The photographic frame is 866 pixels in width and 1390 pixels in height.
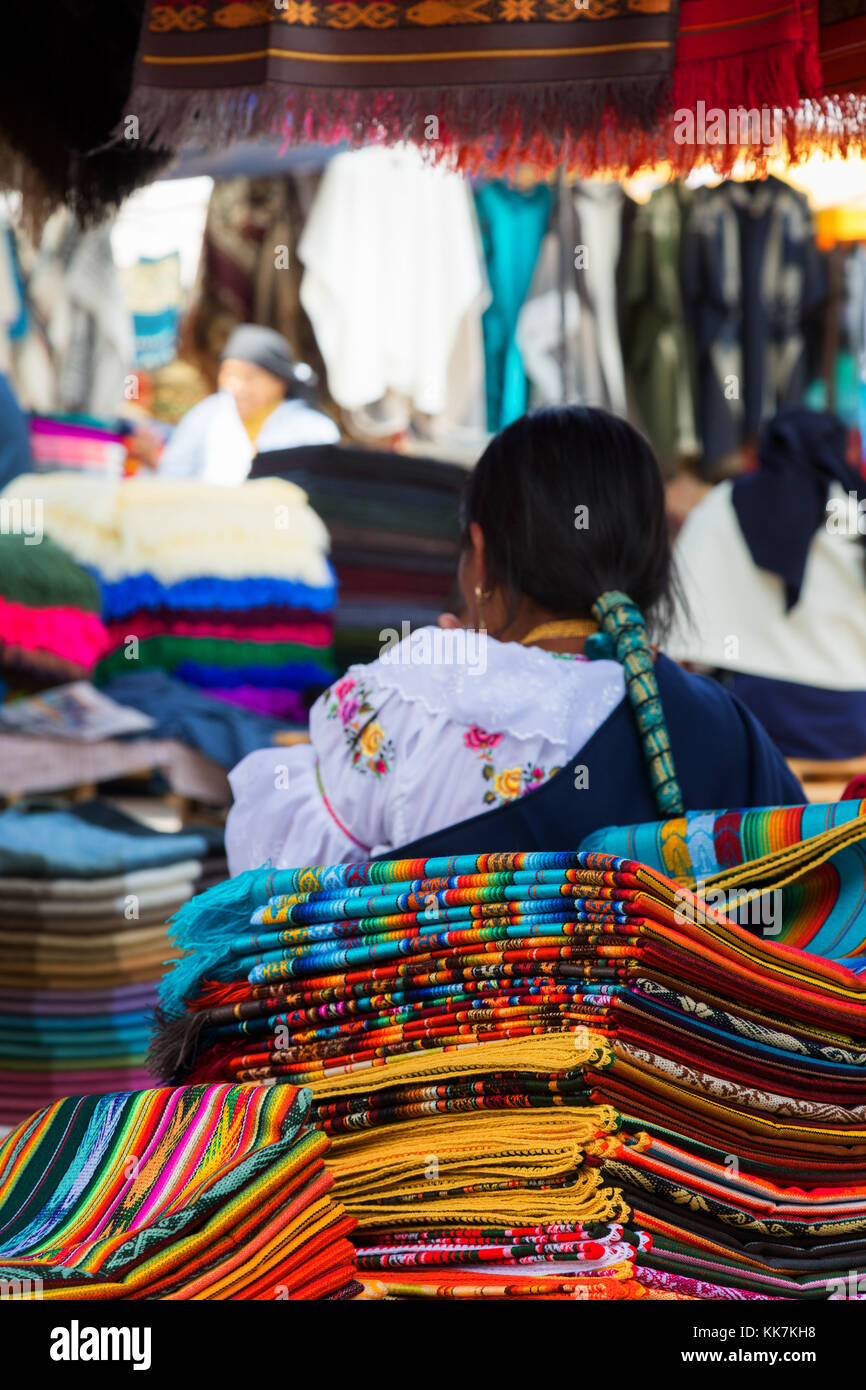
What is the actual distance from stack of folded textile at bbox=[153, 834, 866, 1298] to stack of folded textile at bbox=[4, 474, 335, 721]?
2232mm

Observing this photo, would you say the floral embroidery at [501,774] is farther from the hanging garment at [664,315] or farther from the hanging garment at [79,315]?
the hanging garment at [664,315]

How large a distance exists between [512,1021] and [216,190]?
4457 mm

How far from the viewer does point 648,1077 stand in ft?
3.39

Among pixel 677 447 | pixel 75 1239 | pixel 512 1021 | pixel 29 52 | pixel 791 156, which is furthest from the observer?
pixel 677 447

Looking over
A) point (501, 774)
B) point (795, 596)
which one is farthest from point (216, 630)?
point (501, 774)

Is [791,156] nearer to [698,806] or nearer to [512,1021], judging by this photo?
[698,806]

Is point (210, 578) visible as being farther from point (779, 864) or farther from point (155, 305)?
point (779, 864)

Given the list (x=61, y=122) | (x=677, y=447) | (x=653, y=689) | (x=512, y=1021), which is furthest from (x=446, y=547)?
(x=512, y=1021)

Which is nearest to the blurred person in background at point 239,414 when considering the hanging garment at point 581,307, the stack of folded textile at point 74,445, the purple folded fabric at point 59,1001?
the hanging garment at point 581,307

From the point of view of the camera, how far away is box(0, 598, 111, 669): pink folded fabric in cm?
296

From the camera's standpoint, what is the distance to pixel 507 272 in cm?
491

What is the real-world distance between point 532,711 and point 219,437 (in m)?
3.09

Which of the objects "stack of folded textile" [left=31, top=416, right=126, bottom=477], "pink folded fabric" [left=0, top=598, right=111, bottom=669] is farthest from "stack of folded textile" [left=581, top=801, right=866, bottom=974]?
"stack of folded textile" [left=31, top=416, right=126, bottom=477]

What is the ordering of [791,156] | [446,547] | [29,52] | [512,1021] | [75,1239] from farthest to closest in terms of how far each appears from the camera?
[446,547], [29,52], [791,156], [512,1021], [75,1239]
